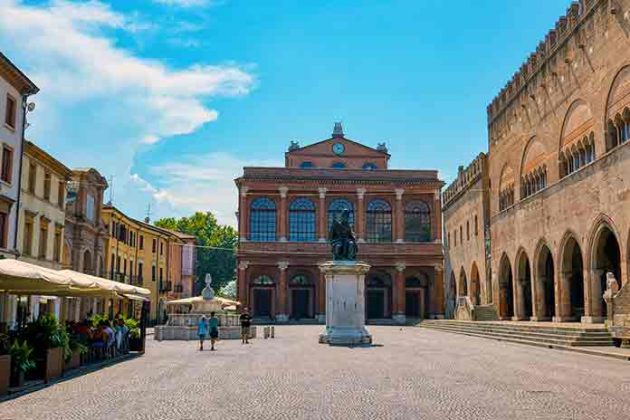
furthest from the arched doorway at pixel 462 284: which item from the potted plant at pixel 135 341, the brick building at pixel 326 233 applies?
the potted plant at pixel 135 341

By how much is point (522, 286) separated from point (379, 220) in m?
23.2

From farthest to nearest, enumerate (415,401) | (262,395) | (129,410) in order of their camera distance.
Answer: (262,395) → (415,401) → (129,410)

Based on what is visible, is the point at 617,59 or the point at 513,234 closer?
the point at 617,59

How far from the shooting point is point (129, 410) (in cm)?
977

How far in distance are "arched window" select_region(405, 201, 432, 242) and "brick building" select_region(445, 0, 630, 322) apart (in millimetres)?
16833

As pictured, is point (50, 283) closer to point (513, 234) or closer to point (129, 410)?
point (129, 410)

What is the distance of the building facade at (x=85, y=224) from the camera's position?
134ft

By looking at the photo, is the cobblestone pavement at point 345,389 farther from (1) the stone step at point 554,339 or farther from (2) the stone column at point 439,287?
(2) the stone column at point 439,287

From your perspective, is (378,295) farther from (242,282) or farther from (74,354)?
(74,354)

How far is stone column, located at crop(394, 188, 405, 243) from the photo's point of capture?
60.2m

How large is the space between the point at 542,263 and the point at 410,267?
2510 centimetres

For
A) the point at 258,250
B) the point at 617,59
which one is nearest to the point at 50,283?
the point at 617,59

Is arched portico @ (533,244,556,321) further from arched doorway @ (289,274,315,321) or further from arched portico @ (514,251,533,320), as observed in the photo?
arched doorway @ (289,274,315,321)

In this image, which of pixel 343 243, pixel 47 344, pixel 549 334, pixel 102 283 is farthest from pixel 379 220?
pixel 47 344
